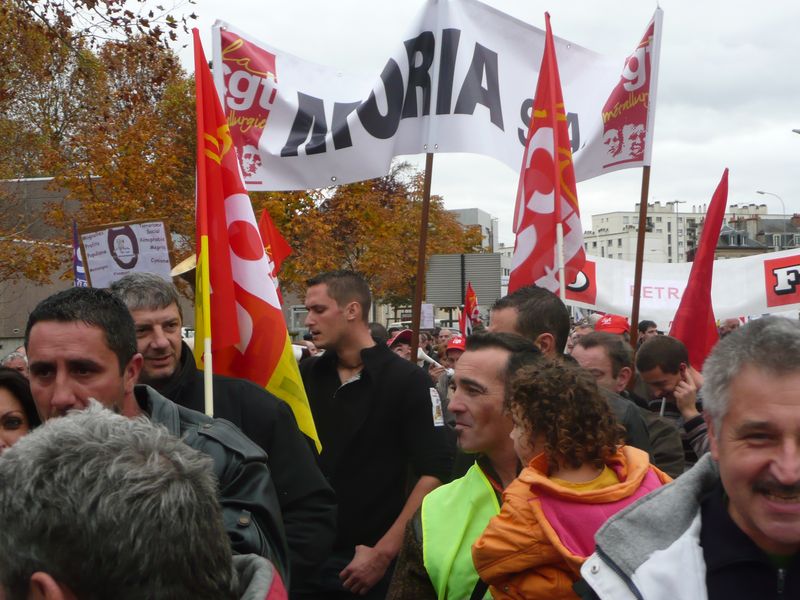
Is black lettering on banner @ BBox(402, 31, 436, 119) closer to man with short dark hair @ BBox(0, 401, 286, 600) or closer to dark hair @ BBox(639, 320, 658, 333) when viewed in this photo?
man with short dark hair @ BBox(0, 401, 286, 600)

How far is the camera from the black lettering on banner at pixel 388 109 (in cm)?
749

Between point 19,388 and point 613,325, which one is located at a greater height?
point 19,388

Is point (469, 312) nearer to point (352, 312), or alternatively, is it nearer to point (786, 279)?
point (786, 279)

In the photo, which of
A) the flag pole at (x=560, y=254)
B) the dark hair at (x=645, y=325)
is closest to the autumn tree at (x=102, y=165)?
the dark hair at (x=645, y=325)

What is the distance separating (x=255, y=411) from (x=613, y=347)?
2472mm

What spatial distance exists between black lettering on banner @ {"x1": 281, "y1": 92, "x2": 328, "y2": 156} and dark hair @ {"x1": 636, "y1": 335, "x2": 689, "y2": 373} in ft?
9.27

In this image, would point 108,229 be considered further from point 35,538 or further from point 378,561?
point 35,538

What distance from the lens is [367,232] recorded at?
3691 centimetres

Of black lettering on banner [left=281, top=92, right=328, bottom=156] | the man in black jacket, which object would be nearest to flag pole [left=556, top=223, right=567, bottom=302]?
black lettering on banner [left=281, top=92, right=328, bottom=156]

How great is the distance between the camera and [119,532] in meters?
1.66

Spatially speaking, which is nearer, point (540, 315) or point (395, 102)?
point (540, 315)

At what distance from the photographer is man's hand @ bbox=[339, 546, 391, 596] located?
471 cm

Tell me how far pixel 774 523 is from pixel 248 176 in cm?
595

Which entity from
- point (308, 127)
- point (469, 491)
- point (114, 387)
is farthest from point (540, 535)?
point (308, 127)
